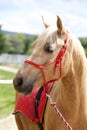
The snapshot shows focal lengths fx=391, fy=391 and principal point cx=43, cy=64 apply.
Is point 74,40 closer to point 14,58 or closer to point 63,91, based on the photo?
point 63,91

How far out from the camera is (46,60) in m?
3.35

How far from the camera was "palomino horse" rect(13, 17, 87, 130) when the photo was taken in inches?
130

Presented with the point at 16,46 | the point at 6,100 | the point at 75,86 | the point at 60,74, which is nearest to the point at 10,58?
the point at 16,46

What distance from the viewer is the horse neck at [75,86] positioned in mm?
3561

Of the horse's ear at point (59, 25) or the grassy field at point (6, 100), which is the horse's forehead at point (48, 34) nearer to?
the horse's ear at point (59, 25)

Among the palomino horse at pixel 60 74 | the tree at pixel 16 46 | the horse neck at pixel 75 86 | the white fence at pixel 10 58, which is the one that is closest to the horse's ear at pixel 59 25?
the palomino horse at pixel 60 74

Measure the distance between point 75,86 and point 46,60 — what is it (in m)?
0.46

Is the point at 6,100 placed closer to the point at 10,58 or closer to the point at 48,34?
the point at 48,34

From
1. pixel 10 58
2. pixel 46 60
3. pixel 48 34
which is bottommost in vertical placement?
pixel 10 58

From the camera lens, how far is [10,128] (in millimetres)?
7543

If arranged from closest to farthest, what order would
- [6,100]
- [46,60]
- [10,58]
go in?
1. [46,60]
2. [6,100]
3. [10,58]

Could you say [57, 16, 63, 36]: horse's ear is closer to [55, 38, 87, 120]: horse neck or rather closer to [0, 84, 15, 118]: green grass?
[55, 38, 87, 120]: horse neck

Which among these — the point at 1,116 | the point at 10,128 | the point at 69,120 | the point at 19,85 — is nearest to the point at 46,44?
the point at 19,85

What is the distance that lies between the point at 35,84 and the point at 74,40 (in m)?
0.57
